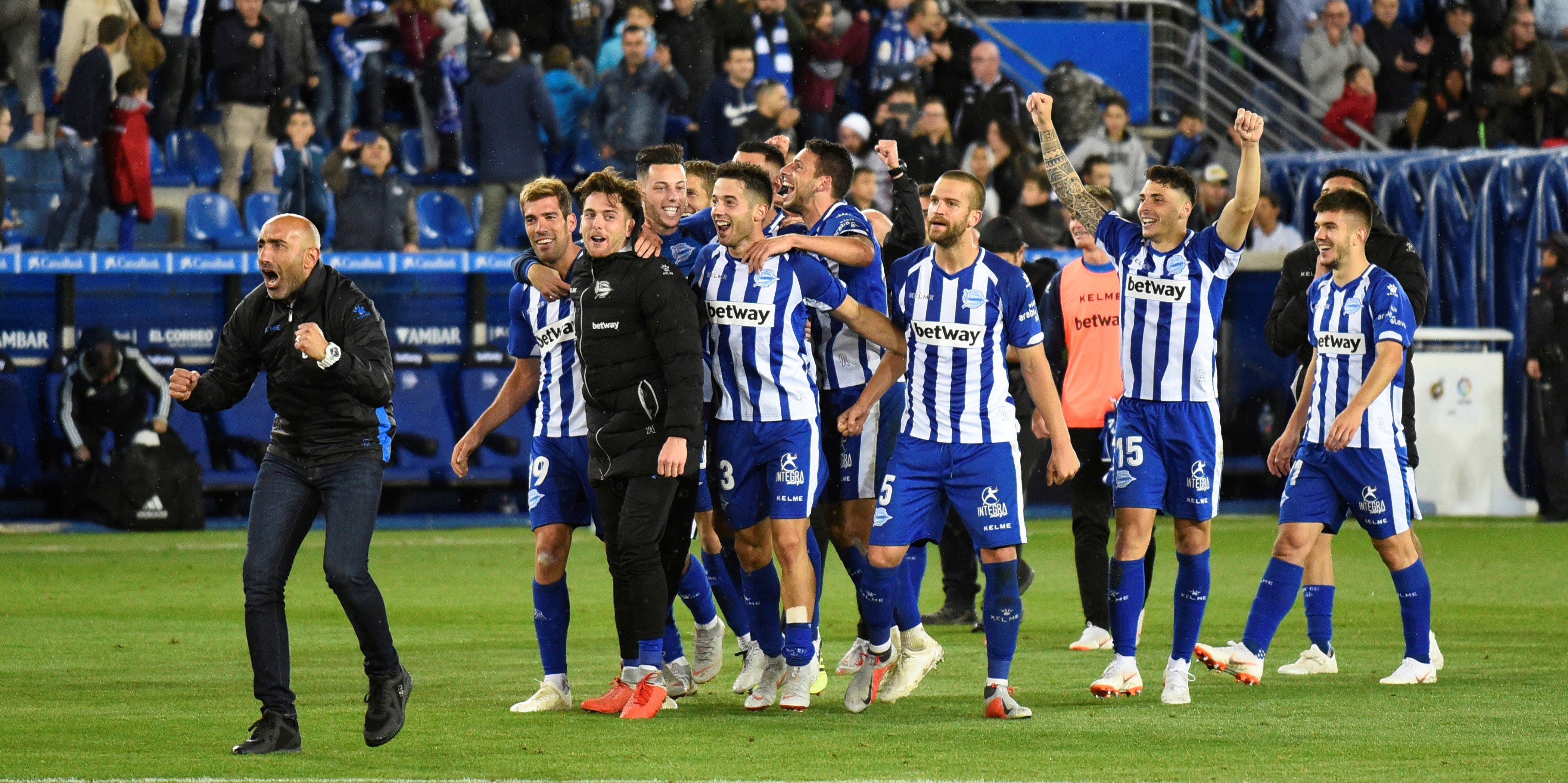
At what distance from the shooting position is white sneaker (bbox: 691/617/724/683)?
836 cm

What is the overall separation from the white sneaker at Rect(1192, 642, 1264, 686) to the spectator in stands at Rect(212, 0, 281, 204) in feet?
36.9

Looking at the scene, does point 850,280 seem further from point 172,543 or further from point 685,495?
point 172,543

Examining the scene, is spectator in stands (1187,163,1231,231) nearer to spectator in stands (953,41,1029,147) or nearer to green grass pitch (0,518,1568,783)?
spectator in stands (953,41,1029,147)

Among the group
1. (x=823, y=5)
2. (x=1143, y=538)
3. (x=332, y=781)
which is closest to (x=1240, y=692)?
(x=1143, y=538)

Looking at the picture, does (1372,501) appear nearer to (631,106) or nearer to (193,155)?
(631,106)

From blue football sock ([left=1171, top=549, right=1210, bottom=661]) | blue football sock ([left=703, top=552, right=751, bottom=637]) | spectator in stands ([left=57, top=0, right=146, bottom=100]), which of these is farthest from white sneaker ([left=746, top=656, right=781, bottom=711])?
spectator in stands ([left=57, top=0, right=146, bottom=100])

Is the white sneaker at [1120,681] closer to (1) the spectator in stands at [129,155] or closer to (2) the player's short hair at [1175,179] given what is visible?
(2) the player's short hair at [1175,179]

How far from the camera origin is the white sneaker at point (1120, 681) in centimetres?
785

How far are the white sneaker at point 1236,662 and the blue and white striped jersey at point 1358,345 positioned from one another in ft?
3.06

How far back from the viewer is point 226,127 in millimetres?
17359

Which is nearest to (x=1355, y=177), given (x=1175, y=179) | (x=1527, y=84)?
(x=1175, y=179)

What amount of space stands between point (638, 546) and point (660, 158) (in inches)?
69.8

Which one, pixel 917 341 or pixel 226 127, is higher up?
pixel 226 127

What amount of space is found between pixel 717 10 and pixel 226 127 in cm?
472
